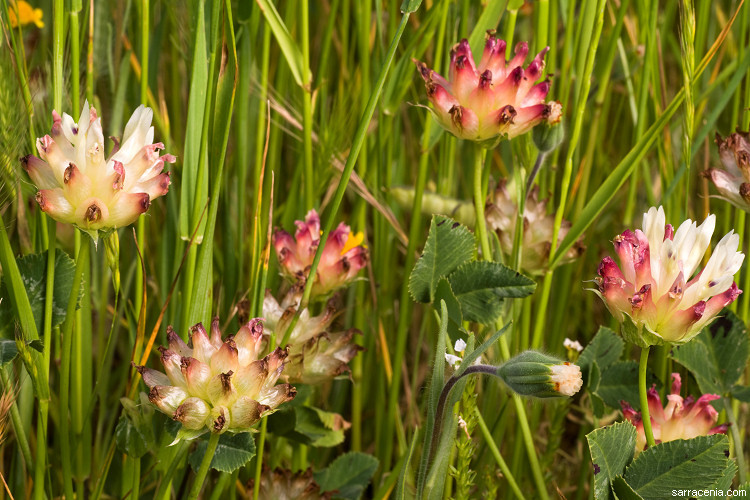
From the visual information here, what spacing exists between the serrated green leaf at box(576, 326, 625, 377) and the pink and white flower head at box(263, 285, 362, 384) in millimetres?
256

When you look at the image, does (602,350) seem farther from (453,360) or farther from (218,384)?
(218,384)

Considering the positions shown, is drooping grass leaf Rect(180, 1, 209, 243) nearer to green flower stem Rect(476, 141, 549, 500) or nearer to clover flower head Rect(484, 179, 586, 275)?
green flower stem Rect(476, 141, 549, 500)

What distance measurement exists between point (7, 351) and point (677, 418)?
67 centimetres

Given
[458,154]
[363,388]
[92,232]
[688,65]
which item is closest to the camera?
[92,232]

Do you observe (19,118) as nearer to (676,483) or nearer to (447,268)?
(447,268)

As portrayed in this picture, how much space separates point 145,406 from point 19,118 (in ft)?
0.98

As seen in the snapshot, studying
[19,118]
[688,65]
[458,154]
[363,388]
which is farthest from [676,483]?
[458,154]

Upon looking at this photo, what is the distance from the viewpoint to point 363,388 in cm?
121

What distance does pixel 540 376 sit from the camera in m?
0.66

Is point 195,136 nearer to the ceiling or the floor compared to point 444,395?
nearer to the ceiling

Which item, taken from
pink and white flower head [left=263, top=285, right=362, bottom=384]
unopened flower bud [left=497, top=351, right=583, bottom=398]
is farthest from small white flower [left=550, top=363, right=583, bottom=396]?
pink and white flower head [left=263, top=285, right=362, bottom=384]

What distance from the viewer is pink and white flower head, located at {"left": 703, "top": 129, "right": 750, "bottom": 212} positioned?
35.0 inches

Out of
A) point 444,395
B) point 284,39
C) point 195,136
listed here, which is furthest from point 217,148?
point 444,395

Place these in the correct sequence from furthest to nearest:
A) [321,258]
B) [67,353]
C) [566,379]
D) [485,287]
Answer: [321,258], [485,287], [67,353], [566,379]
